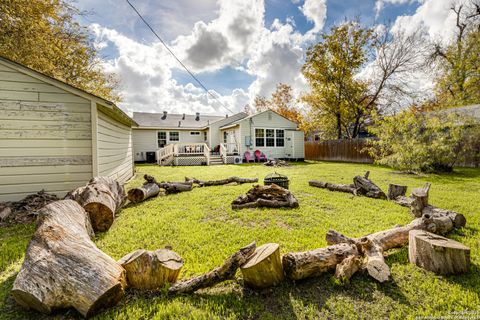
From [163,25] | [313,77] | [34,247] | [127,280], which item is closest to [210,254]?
[127,280]

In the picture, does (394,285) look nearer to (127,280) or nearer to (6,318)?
(127,280)

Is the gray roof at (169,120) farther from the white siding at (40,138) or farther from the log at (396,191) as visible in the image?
the log at (396,191)

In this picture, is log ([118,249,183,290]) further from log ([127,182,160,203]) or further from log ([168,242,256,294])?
log ([127,182,160,203])

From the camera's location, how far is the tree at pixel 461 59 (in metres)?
15.7

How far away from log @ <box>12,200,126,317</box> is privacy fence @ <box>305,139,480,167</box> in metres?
13.5

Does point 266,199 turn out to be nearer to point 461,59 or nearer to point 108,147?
point 108,147

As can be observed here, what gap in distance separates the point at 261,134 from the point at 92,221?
13.3 meters

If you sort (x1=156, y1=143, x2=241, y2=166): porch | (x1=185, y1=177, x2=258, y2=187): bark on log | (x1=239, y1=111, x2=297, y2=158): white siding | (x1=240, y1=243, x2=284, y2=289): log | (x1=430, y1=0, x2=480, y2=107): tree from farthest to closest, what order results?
(x1=430, y1=0, x2=480, y2=107): tree
(x1=239, y1=111, x2=297, y2=158): white siding
(x1=156, y1=143, x2=241, y2=166): porch
(x1=185, y1=177, x2=258, y2=187): bark on log
(x1=240, y1=243, x2=284, y2=289): log

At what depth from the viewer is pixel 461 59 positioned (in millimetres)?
16391

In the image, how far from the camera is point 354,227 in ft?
10.2

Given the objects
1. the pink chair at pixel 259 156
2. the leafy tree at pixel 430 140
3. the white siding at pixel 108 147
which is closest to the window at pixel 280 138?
the pink chair at pixel 259 156

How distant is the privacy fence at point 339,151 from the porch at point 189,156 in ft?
25.8

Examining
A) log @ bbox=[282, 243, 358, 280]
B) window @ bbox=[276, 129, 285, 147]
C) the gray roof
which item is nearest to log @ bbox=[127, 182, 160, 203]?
log @ bbox=[282, 243, 358, 280]

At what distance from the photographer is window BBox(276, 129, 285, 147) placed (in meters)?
15.9
